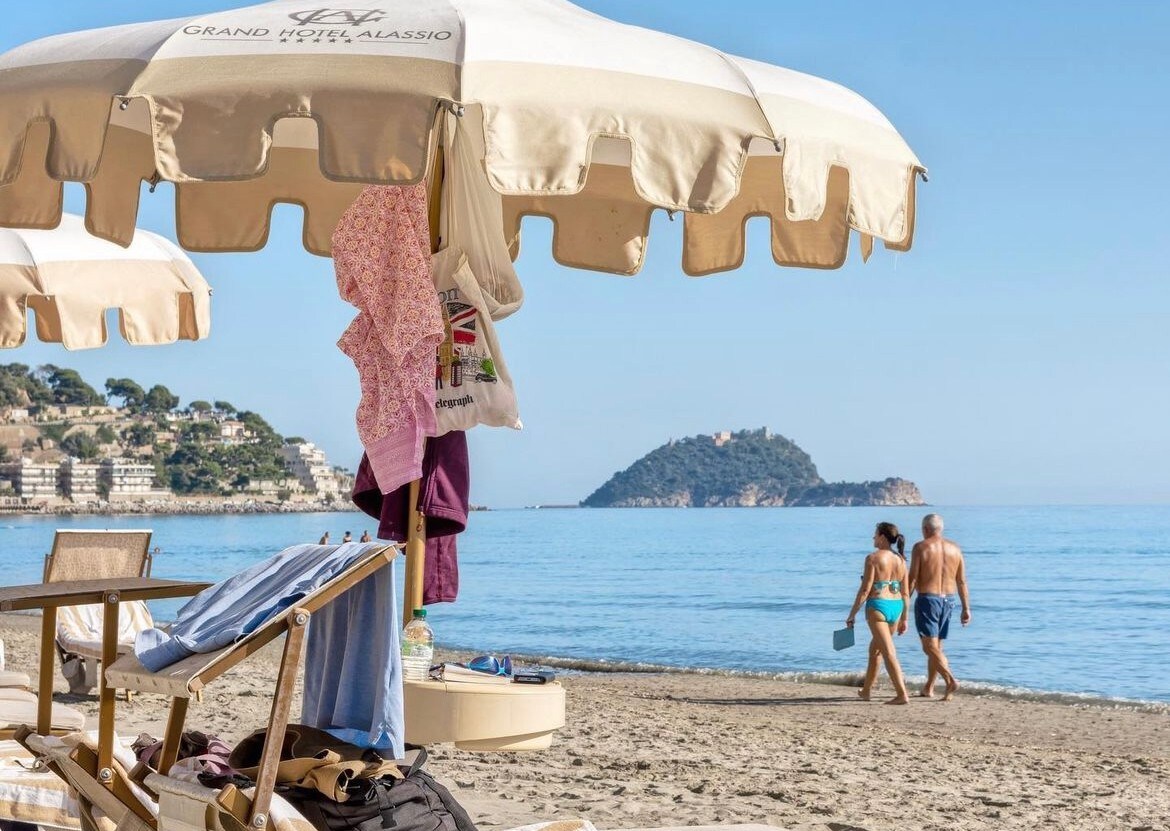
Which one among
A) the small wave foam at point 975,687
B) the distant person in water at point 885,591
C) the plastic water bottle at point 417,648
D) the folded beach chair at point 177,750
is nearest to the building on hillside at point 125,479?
the small wave foam at point 975,687

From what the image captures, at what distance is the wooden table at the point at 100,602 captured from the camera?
297cm

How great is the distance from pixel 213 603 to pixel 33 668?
1063 centimetres

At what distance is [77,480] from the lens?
118188 millimetres

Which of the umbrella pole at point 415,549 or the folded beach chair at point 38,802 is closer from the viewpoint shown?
the folded beach chair at point 38,802

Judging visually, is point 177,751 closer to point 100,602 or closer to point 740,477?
point 100,602

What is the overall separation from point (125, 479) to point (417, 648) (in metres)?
126

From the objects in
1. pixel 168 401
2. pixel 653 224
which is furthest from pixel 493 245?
pixel 168 401

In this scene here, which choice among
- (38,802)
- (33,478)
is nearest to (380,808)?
(38,802)

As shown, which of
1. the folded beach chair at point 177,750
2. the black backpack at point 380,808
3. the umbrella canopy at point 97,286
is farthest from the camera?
the umbrella canopy at point 97,286

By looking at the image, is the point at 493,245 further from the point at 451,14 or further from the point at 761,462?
the point at 761,462

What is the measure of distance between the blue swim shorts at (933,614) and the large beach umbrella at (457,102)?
7.80m

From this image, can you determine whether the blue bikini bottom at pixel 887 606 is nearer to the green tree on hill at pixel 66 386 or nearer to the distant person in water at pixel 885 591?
the distant person in water at pixel 885 591

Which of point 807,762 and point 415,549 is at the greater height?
point 415,549

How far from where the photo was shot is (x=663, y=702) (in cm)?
1174
